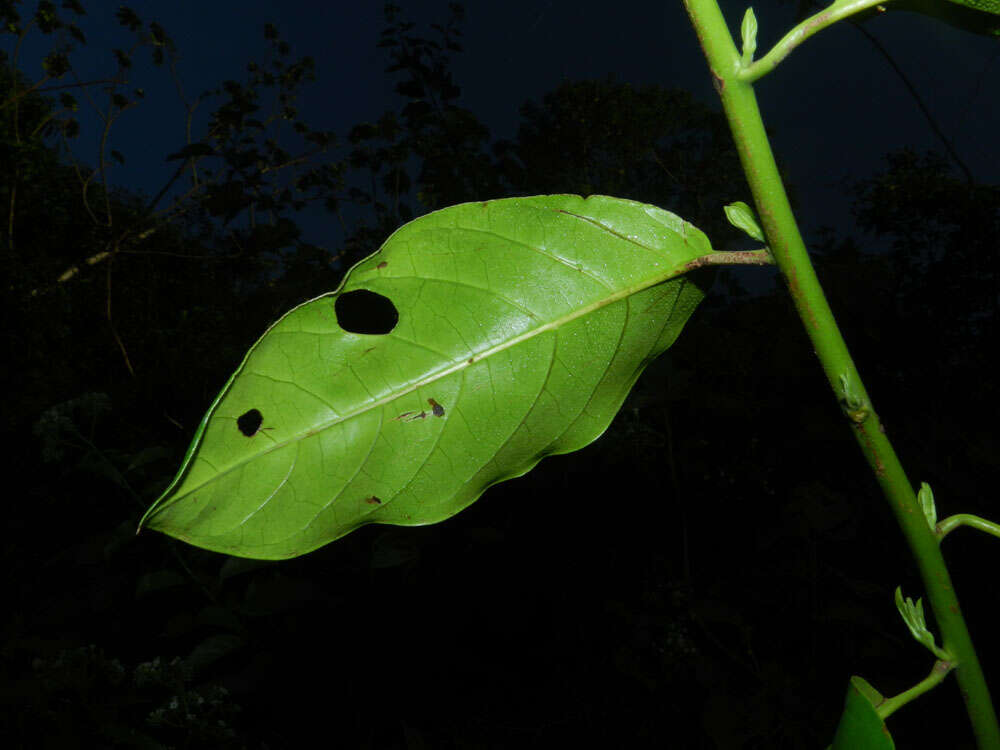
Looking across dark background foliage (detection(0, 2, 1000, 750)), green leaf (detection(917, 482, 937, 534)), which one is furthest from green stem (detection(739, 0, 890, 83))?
dark background foliage (detection(0, 2, 1000, 750))

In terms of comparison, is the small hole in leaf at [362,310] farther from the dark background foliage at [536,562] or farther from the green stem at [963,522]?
the dark background foliage at [536,562]

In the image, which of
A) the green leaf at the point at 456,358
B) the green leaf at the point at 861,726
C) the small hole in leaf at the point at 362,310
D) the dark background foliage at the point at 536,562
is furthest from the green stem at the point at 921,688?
the dark background foliage at the point at 536,562

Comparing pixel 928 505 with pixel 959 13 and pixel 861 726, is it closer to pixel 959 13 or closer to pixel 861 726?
pixel 861 726

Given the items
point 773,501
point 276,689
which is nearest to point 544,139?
point 773,501

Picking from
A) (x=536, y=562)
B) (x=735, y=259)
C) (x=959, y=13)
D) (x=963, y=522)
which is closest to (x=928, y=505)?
(x=963, y=522)

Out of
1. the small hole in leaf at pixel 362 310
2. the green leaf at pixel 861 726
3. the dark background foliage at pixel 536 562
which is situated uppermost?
the small hole in leaf at pixel 362 310

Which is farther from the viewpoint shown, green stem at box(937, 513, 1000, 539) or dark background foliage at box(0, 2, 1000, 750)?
dark background foliage at box(0, 2, 1000, 750)

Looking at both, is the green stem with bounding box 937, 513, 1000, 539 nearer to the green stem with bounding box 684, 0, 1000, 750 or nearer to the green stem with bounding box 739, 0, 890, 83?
the green stem with bounding box 684, 0, 1000, 750
